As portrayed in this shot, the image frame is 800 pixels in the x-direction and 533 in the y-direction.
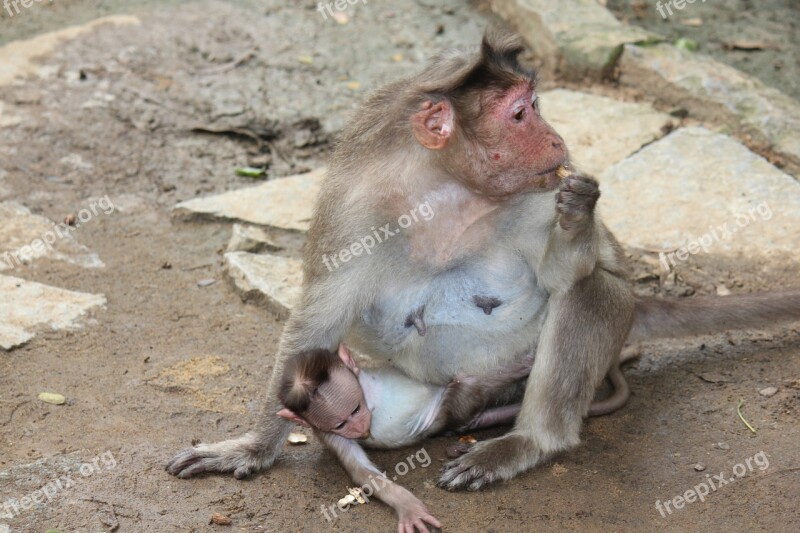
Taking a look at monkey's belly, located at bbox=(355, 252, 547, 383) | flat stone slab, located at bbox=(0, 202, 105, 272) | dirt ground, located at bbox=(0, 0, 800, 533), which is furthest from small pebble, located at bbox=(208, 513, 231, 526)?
flat stone slab, located at bbox=(0, 202, 105, 272)

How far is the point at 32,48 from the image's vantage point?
937cm

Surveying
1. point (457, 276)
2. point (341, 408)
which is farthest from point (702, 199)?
point (341, 408)

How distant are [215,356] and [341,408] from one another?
1463 mm

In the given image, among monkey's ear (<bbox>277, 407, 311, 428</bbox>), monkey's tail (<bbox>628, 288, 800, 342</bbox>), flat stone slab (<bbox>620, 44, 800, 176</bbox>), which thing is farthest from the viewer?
flat stone slab (<bbox>620, 44, 800, 176</bbox>)

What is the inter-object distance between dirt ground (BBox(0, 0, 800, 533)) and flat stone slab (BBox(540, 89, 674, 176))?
1.22 metres

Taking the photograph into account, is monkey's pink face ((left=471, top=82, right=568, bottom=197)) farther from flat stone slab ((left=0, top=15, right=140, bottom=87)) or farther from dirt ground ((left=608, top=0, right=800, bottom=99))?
flat stone slab ((left=0, top=15, right=140, bottom=87))

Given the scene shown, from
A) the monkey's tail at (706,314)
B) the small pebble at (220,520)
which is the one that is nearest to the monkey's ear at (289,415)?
the small pebble at (220,520)

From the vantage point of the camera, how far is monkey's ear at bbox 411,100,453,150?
14.7 ft

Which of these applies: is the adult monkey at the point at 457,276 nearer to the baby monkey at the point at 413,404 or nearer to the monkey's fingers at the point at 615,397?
the baby monkey at the point at 413,404

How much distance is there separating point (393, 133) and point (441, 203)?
392mm

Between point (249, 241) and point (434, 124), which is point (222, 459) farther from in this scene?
point (249, 241)

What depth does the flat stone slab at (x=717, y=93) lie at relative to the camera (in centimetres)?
754

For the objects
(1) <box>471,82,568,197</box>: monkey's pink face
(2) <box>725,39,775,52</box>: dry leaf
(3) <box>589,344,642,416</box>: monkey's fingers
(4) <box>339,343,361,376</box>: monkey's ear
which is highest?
(1) <box>471,82,568,197</box>: monkey's pink face

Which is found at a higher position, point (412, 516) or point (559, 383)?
point (559, 383)
